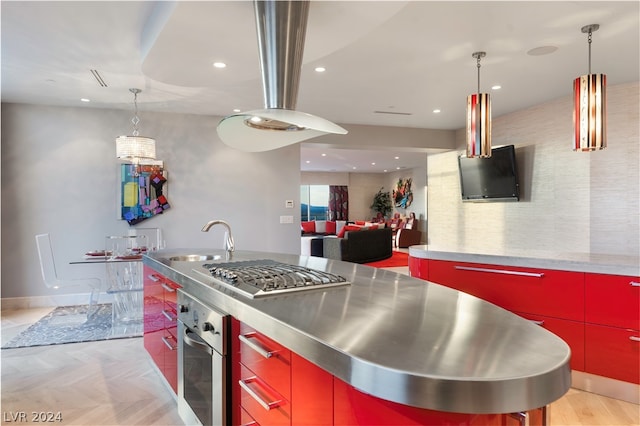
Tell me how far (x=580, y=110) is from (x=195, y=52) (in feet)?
9.14

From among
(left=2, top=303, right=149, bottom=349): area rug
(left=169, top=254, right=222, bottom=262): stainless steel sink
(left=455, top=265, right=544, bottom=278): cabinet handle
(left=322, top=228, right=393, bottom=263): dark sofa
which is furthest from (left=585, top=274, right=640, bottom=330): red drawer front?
(left=322, top=228, right=393, bottom=263): dark sofa

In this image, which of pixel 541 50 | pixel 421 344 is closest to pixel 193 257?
pixel 421 344

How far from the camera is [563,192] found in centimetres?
481

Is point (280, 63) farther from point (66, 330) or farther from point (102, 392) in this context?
point (66, 330)

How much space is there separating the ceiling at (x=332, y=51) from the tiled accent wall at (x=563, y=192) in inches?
14.7

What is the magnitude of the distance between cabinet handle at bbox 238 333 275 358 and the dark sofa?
21.2ft

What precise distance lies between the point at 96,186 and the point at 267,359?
15.8 ft

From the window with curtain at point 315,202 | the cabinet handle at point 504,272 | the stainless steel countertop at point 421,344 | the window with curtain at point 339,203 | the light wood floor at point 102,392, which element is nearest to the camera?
the stainless steel countertop at point 421,344

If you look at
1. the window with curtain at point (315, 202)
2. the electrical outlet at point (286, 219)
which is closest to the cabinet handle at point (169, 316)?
the electrical outlet at point (286, 219)

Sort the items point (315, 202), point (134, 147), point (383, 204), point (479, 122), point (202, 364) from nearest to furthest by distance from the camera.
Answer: point (202, 364)
point (479, 122)
point (134, 147)
point (383, 204)
point (315, 202)

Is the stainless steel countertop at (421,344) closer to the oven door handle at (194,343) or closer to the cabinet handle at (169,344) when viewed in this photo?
the oven door handle at (194,343)

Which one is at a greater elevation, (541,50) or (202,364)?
(541,50)

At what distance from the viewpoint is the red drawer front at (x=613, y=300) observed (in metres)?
2.32

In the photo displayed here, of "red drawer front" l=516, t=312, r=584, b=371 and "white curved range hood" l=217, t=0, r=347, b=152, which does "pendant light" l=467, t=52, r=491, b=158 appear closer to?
"red drawer front" l=516, t=312, r=584, b=371
